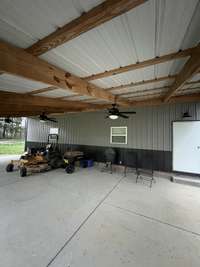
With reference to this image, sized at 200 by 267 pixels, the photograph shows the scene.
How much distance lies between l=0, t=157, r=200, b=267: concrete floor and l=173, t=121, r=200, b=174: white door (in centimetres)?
104

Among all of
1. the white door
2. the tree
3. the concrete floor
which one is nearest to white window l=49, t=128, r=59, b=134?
the concrete floor

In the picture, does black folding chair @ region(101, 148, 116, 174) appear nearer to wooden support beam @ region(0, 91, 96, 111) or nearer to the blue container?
the blue container

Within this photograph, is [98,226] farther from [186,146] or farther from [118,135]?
[118,135]

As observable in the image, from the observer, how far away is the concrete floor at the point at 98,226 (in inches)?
67.4

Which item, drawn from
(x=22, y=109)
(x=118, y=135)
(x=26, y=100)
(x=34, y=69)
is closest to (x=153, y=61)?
(x=34, y=69)

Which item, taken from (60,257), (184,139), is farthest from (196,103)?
(60,257)

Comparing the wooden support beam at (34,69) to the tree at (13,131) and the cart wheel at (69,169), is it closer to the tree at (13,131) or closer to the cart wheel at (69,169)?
the cart wheel at (69,169)

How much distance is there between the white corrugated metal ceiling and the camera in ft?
3.93

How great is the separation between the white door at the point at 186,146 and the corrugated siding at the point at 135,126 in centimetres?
25

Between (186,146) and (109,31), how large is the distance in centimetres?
487

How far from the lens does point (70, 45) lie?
1.72 m

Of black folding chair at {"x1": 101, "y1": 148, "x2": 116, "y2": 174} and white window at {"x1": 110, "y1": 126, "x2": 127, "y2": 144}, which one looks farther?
white window at {"x1": 110, "y1": 126, "x2": 127, "y2": 144}

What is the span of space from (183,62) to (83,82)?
194cm

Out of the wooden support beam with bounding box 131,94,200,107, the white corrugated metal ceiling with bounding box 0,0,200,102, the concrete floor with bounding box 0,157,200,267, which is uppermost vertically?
the wooden support beam with bounding box 131,94,200,107
